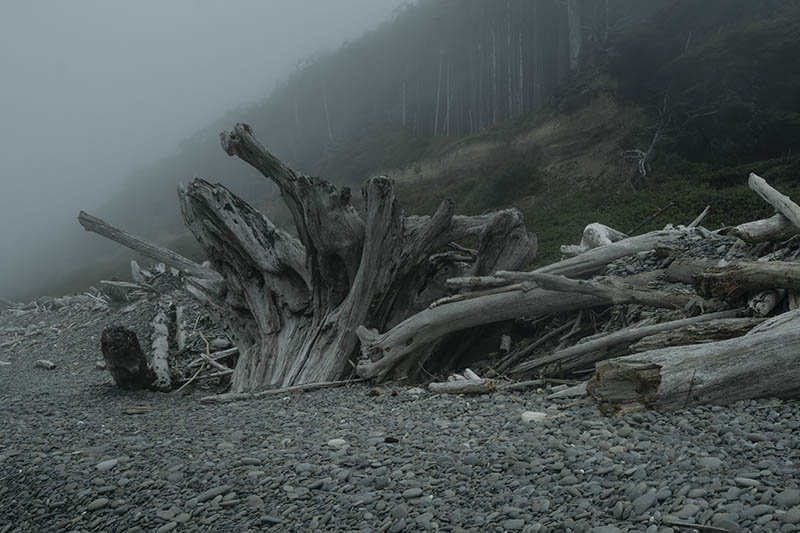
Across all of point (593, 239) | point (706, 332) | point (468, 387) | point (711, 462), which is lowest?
point (593, 239)

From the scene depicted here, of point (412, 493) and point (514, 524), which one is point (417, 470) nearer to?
point (412, 493)

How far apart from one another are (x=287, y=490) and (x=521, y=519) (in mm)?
1345

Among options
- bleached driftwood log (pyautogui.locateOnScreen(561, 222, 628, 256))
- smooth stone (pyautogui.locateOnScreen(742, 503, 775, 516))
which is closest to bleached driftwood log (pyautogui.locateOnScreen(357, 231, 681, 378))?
bleached driftwood log (pyautogui.locateOnScreen(561, 222, 628, 256))

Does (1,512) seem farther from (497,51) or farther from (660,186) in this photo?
(497,51)

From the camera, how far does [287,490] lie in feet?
10.2

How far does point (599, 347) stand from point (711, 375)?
170 centimetres

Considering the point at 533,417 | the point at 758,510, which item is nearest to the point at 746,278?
the point at 533,417

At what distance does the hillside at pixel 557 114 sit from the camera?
1984cm

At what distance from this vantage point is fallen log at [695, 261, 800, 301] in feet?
15.2

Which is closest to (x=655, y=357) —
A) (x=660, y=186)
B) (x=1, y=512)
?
(x=1, y=512)

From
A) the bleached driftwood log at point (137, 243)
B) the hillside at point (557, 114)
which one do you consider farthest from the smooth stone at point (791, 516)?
the hillside at point (557, 114)

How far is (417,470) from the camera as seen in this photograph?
3.17 m

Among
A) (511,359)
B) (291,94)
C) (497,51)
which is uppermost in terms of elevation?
(291,94)

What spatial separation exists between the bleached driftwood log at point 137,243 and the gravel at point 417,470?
4.05m
